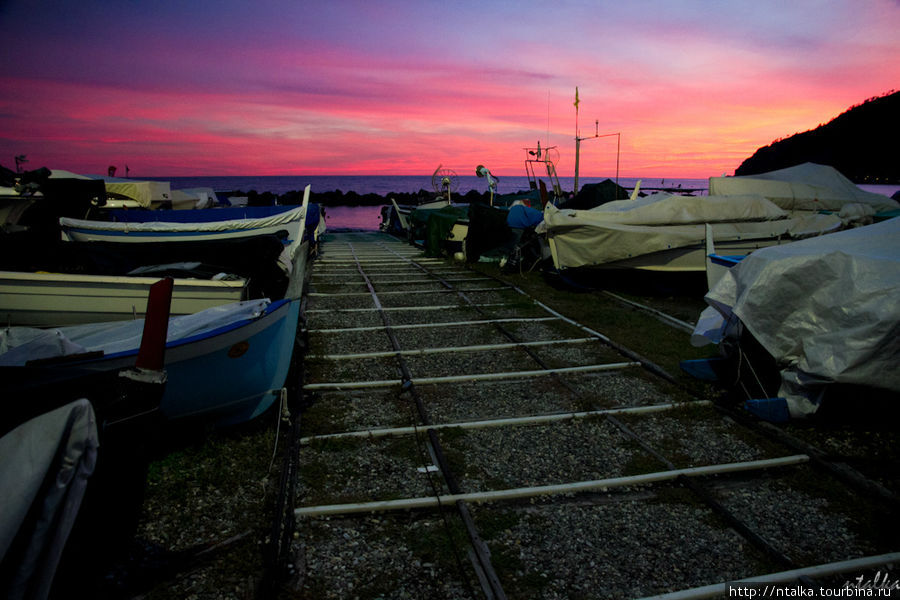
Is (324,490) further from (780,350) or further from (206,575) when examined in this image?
(780,350)

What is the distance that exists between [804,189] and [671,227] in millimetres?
6194

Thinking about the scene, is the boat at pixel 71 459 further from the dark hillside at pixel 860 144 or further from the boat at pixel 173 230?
the dark hillside at pixel 860 144

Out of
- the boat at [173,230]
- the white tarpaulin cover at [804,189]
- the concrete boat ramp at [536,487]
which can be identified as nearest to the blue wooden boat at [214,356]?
the concrete boat ramp at [536,487]

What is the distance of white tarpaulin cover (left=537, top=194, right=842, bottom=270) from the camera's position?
38.5 ft

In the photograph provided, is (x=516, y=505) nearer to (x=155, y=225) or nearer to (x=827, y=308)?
(x=827, y=308)

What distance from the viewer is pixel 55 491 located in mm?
2570

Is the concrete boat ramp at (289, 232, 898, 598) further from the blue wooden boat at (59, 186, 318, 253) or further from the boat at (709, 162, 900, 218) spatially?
the boat at (709, 162, 900, 218)

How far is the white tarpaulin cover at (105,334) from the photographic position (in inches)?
191

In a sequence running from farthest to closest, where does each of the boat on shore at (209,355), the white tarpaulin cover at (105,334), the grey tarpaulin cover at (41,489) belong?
the white tarpaulin cover at (105,334) → the boat on shore at (209,355) → the grey tarpaulin cover at (41,489)

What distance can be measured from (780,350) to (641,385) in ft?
5.81

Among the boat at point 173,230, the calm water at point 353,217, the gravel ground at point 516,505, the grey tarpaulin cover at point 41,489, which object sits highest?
the calm water at point 353,217

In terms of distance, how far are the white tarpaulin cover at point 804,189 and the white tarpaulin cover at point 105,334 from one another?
13581mm

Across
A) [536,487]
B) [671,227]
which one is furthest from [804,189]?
[536,487]

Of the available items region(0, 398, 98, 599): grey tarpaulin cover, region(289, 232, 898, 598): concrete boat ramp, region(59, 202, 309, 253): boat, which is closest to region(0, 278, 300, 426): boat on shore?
region(289, 232, 898, 598): concrete boat ramp
